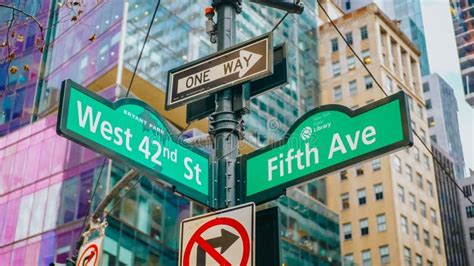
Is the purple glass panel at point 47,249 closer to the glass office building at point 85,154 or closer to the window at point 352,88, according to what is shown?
the glass office building at point 85,154

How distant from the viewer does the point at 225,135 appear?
19.7ft

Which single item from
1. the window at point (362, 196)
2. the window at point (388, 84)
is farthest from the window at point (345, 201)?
the window at point (388, 84)

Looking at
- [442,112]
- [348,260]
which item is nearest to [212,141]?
[348,260]

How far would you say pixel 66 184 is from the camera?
35438mm

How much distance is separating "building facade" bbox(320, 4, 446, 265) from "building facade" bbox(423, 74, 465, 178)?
2261 inches

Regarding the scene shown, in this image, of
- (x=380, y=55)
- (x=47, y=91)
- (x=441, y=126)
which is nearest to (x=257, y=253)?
(x=47, y=91)

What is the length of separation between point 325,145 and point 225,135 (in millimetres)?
871

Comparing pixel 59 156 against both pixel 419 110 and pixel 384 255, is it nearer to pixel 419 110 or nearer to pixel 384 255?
pixel 384 255

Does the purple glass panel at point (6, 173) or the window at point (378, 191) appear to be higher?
the window at point (378, 191)

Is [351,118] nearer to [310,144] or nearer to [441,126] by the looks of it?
[310,144]

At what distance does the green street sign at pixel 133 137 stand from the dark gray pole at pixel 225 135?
111 millimetres

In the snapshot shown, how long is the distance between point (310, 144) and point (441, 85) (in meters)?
134

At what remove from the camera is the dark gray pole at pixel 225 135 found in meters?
5.79

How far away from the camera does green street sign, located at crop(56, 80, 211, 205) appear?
5297 millimetres
